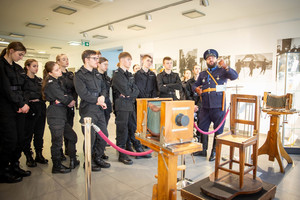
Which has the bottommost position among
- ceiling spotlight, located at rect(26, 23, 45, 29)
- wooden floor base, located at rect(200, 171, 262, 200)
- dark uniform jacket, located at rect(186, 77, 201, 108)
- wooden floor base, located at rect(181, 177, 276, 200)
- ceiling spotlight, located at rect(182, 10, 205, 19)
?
wooden floor base, located at rect(181, 177, 276, 200)

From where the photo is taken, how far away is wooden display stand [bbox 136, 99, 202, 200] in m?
1.67

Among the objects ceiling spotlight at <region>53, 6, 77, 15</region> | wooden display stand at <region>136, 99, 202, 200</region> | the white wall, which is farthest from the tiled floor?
Result: ceiling spotlight at <region>53, 6, 77, 15</region>

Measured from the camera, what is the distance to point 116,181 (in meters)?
2.97

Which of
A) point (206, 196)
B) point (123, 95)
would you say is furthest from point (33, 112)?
point (206, 196)

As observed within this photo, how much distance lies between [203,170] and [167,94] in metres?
1.65

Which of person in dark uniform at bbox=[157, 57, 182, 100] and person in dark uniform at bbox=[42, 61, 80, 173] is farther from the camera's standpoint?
person in dark uniform at bbox=[157, 57, 182, 100]

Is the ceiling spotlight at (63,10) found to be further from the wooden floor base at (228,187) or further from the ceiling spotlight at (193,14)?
the wooden floor base at (228,187)

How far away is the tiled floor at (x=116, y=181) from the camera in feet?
8.53

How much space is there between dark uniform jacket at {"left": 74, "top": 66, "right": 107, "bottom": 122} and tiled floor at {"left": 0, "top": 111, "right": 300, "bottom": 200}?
92 cm

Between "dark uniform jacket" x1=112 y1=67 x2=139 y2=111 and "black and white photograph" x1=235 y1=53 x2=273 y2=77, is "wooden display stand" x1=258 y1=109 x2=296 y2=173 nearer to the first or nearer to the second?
"dark uniform jacket" x1=112 y1=67 x2=139 y2=111

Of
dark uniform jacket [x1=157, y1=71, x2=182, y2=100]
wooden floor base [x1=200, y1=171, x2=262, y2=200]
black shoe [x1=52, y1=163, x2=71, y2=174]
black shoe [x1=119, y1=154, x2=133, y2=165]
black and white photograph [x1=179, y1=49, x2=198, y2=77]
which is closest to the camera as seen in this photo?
wooden floor base [x1=200, y1=171, x2=262, y2=200]

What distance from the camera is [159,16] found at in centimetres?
638

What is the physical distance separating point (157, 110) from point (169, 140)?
0.27 metres

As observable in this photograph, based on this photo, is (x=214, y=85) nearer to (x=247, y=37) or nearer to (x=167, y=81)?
(x=167, y=81)
